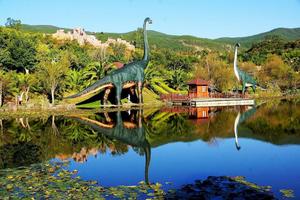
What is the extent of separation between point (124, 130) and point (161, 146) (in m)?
4.49

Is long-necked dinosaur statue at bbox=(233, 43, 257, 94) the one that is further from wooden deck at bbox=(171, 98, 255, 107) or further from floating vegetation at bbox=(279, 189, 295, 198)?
floating vegetation at bbox=(279, 189, 295, 198)

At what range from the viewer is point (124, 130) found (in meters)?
23.6

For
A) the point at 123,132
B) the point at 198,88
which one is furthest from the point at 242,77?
the point at 123,132

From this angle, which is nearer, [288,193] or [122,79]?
[288,193]

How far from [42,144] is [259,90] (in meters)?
39.0

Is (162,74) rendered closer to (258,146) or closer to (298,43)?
(258,146)

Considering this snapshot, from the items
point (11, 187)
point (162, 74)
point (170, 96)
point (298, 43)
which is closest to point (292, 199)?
point (11, 187)

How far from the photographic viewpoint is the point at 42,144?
20000 mm

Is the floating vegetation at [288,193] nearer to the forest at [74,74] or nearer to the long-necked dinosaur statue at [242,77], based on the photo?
the forest at [74,74]

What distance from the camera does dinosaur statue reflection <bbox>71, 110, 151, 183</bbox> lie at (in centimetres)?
1976

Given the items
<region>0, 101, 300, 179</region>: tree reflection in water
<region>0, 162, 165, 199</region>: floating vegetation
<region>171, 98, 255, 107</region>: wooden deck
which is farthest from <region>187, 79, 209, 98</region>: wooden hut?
<region>0, 162, 165, 199</region>: floating vegetation

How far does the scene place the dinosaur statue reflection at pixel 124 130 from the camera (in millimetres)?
19759

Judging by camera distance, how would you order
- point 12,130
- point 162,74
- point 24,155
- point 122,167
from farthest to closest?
1. point 162,74
2. point 12,130
3. point 24,155
4. point 122,167

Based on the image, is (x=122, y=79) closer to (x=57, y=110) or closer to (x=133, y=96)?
(x=133, y=96)
